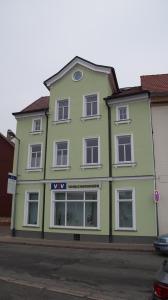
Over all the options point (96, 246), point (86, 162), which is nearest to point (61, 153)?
point (86, 162)

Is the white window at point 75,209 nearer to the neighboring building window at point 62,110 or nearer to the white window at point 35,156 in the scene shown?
the white window at point 35,156

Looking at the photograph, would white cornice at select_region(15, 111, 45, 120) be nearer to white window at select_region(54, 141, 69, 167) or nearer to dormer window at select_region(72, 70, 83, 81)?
white window at select_region(54, 141, 69, 167)

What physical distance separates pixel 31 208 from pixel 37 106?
865 cm

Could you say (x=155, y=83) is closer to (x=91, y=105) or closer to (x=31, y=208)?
(x=91, y=105)

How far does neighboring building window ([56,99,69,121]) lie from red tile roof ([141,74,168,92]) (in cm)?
600

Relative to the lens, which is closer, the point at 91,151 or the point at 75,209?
the point at 75,209

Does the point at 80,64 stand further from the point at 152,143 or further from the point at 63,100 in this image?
the point at 152,143

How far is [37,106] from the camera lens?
23469 mm

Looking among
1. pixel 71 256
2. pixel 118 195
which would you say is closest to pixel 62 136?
pixel 118 195

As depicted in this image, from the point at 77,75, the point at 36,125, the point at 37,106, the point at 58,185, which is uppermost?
the point at 77,75

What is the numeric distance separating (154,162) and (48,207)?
313 inches

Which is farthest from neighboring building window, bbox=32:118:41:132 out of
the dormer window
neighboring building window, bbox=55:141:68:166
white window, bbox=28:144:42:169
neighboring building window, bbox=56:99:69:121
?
the dormer window

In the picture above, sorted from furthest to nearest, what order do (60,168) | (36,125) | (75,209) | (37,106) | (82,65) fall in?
(37,106), (36,125), (82,65), (60,168), (75,209)

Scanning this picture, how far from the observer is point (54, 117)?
20938mm
